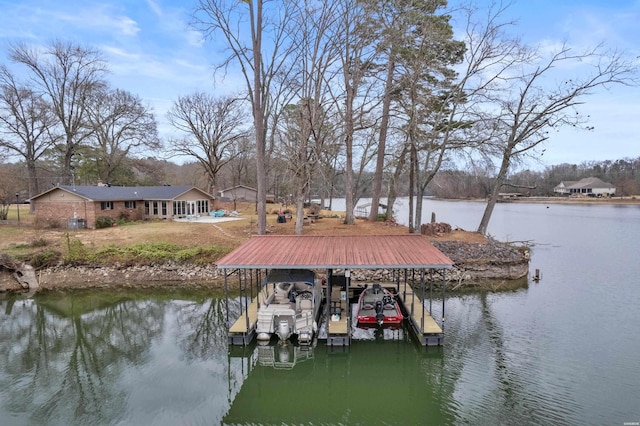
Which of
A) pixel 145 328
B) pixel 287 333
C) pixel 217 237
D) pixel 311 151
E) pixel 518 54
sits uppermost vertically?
pixel 518 54

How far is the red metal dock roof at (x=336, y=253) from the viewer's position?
10.2 metres

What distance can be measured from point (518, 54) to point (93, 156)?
37.5 metres

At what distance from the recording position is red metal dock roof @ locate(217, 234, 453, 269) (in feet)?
33.6

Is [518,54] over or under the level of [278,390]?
over

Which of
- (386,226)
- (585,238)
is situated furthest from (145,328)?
(585,238)

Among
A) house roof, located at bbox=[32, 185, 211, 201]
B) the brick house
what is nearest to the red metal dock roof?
the brick house

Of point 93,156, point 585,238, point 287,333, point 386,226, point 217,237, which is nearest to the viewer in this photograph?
point 287,333

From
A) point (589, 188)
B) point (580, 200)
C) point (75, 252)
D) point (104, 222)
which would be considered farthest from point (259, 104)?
point (589, 188)

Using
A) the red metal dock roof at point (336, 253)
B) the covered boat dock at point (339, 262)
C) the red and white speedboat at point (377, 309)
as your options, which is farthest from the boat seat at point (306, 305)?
the red and white speedboat at point (377, 309)

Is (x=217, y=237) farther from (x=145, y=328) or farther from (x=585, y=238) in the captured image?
(x=585, y=238)

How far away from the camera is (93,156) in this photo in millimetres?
36344

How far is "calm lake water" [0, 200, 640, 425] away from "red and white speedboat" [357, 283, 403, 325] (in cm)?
66

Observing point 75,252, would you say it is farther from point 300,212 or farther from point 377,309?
point 377,309

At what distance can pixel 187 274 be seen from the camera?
19109mm
